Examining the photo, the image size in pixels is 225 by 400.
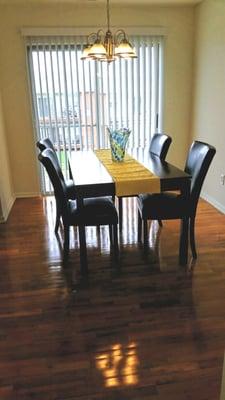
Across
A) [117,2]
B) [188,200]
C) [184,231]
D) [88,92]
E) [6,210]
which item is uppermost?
[117,2]

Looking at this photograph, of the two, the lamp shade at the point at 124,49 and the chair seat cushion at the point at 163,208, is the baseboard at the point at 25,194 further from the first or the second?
the lamp shade at the point at 124,49

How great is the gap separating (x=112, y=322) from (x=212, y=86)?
3188mm

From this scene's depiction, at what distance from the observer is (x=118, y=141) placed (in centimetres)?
288

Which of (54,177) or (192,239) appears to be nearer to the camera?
(54,177)

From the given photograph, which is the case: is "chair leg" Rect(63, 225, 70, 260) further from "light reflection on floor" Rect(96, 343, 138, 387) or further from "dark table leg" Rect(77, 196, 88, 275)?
"light reflection on floor" Rect(96, 343, 138, 387)

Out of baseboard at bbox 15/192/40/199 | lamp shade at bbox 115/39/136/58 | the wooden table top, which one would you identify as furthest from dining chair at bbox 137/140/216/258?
baseboard at bbox 15/192/40/199

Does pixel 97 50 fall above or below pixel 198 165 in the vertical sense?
above

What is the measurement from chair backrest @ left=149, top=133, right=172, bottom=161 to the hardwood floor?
0.87 meters

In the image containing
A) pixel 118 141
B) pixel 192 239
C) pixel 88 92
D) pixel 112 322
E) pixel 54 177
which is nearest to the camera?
pixel 112 322

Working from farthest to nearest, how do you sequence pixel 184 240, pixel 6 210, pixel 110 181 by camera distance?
pixel 6 210, pixel 184 240, pixel 110 181

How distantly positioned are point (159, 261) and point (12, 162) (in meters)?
2.82

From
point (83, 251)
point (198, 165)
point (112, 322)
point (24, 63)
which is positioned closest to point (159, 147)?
point (198, 165)

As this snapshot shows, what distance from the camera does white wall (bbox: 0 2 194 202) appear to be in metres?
4.08

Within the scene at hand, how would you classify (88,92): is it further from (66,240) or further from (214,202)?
(66,240)
